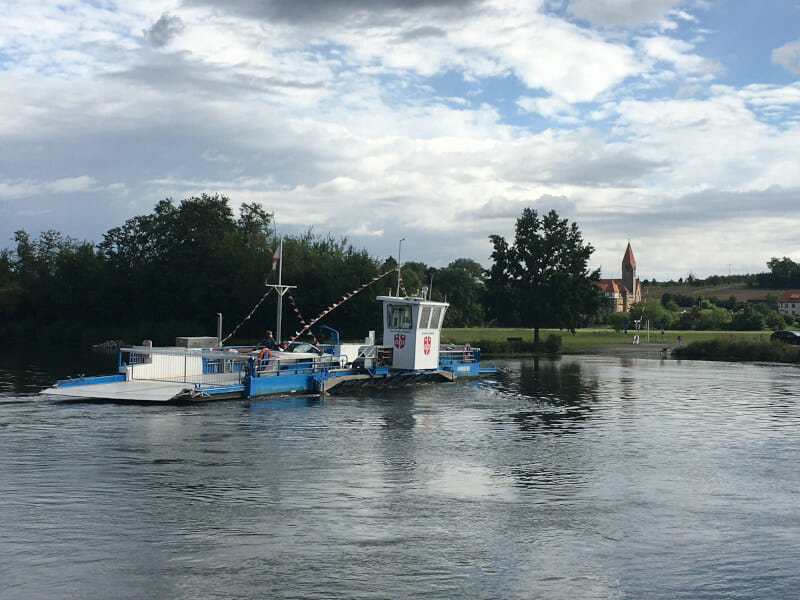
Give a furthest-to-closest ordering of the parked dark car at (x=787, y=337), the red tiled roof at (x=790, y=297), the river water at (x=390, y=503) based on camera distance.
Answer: the red tiled roof at (x=790, y=297), the parked dark car at (x=787, y=337), the river water at (x=390, y=503)

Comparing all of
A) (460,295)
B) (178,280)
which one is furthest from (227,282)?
(460,295)

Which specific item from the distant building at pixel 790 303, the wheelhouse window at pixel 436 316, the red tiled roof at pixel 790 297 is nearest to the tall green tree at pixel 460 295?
the distant building at pixel 790 303

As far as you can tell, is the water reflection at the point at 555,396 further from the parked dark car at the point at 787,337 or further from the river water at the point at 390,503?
the parked dark car at the point at 787,337

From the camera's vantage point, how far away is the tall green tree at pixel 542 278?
73562 mm

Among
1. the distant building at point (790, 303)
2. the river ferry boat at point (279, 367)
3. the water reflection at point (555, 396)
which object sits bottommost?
the water reflection at point (555, 396)

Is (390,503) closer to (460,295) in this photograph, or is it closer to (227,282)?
(227,282)

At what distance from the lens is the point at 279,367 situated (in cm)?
3284

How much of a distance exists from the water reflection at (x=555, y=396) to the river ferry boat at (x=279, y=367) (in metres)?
5.07

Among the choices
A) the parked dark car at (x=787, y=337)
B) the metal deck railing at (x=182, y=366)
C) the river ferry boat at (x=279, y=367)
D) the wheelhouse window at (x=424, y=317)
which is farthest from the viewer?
the parked dark car at (x=787, y=337)

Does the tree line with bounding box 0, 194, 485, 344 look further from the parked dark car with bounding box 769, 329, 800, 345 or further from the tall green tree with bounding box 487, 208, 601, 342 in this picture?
the parked dark car with bounding box 769, 329, 800, 345

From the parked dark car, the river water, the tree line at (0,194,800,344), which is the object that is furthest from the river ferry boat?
the parked dark car

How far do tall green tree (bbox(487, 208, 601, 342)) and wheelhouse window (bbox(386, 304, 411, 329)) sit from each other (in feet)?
122

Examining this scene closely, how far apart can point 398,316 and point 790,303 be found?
180180 millimetres

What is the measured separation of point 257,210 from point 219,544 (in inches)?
3875
